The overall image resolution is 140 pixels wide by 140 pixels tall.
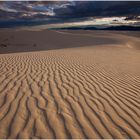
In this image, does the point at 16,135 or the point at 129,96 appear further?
the point at 129,96

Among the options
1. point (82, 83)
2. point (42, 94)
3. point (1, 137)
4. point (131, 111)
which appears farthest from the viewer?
point (82, 83)

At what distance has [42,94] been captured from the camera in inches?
200

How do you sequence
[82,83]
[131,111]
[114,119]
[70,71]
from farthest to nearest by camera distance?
[70,71]
[82,83]
[131,111]
[114,119]

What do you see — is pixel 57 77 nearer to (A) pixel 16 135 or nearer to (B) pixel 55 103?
(B) pixel 55 103

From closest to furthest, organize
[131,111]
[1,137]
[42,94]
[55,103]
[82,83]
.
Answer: [1,137], [131,111], [55,103], [42,94], [82,83]

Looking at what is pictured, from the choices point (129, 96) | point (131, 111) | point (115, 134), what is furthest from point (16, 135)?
point (129, 96)

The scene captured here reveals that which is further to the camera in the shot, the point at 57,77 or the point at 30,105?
the point at 57,77

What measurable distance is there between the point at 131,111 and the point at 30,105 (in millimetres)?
2114

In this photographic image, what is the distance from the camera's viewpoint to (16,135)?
10.7 feet

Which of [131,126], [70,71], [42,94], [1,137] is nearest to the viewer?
[1,137]

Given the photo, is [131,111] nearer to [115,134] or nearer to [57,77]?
[115,134]

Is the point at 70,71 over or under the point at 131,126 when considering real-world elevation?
under

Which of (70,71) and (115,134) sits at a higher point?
(115,134)

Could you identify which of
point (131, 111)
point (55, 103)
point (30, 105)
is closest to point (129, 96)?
point (131, 111)
